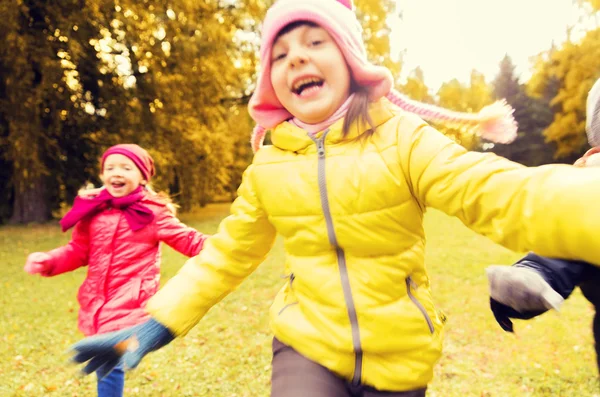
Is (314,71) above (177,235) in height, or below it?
above

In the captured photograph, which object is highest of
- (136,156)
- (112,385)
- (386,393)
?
(136,156)

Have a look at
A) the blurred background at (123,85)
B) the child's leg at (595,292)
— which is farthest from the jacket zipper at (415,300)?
the blurred background at (123,85)

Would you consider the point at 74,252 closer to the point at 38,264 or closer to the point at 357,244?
the point at 38,264

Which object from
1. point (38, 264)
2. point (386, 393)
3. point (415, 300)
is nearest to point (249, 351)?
→ point (38, 264)

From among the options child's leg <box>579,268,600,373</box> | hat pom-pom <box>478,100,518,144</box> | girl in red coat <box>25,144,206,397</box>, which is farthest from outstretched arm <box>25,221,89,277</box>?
child's leg <box>579,268,600,373</box>

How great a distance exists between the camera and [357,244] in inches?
71.9

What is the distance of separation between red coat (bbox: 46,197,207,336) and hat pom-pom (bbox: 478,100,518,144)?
1.97m

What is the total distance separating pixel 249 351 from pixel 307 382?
390 centimetres

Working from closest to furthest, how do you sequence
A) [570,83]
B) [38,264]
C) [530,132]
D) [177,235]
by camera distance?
[38,264]
[177,235]
[570,83]
[530,132]

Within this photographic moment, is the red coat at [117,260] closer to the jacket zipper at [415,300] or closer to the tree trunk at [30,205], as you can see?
the jacket zipper at [415,300]

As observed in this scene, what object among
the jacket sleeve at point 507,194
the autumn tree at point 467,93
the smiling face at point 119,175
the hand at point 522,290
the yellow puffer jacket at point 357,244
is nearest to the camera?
the jacket sleeve at point 507,194

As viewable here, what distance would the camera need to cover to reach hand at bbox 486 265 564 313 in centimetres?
163

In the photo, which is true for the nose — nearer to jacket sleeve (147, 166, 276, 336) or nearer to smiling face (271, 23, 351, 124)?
smiling face (271, 23, 351, 124)

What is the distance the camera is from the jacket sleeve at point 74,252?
11.2 ft
